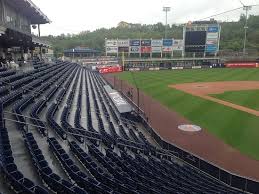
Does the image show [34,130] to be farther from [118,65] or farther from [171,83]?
[118,65]

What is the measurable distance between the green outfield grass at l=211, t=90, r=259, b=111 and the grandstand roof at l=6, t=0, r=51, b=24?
25.8 m

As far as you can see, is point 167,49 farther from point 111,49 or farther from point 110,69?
point 110,69

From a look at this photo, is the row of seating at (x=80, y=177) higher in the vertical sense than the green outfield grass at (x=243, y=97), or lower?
higher

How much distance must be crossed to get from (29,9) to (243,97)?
30.5 metres

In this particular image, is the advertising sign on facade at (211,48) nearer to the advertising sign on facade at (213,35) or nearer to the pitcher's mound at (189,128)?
the advertising sign on facade at (213,35)

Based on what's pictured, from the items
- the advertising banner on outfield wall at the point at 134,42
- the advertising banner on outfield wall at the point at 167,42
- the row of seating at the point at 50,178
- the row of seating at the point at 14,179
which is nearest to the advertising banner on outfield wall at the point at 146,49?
the advertising banner on outfield wall at the point at 134,42

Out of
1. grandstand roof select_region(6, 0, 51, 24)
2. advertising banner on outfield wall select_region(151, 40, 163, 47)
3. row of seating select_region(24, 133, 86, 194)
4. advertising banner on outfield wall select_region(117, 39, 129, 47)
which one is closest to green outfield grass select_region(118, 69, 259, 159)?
row of seating select_region(24, 133, 86, 194)

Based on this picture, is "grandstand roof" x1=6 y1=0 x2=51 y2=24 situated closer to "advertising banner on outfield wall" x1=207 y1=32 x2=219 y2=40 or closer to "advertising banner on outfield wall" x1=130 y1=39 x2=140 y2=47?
"advertising banner on outfield wall" x1=130 y1=39 x2=140 y2=47

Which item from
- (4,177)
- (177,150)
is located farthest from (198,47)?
(4,177)

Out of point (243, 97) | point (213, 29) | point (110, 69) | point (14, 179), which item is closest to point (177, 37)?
point (213, 29)

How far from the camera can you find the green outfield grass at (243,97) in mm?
31734

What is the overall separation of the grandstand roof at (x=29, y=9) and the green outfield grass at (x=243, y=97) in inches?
1014

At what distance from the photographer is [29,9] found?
41406mm

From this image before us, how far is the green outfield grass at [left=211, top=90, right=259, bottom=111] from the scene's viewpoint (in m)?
31.7
